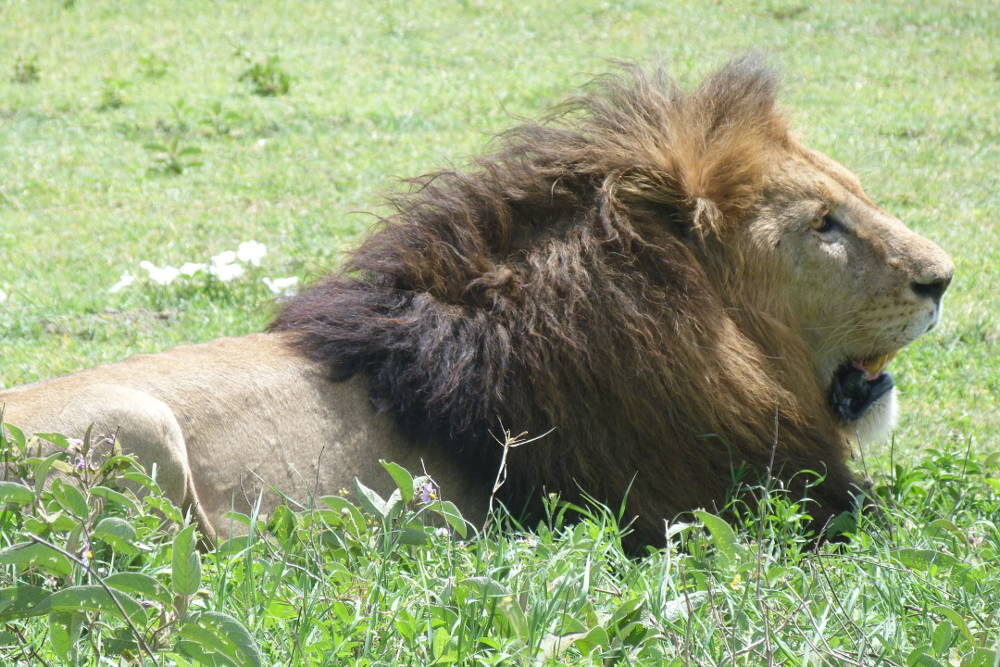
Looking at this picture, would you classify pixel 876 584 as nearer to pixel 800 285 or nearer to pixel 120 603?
pixel 800 285

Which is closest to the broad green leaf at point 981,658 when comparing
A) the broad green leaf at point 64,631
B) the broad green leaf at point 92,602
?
the broad green leaf at point 92,602

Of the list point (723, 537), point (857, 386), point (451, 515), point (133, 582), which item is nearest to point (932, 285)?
point (857, 386)

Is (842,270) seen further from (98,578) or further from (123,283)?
(123,283)

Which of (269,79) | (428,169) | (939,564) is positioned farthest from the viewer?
(269,79)

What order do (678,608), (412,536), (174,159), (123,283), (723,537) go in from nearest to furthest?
(678,608), (412,536), (723,537), (123,283), (174,159)

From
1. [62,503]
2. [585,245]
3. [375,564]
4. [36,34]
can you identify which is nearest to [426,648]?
[375,564]

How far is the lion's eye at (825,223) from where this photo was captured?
3.62m

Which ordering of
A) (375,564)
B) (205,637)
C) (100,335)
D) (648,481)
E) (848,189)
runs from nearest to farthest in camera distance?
(205,637), (375,564), (648,481), (848,189), (100,335)

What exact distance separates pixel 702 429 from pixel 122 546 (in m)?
1.77

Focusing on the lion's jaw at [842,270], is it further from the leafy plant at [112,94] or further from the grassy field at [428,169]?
the leafy plant at [112,94]

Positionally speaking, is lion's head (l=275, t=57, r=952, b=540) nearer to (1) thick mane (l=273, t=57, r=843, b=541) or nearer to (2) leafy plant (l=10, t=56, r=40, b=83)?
(1) thick mane (l=273, t=57, r=843, b=541)

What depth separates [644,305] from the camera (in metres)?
3.41

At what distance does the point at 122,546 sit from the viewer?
226 cm

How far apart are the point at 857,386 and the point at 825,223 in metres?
0.53
